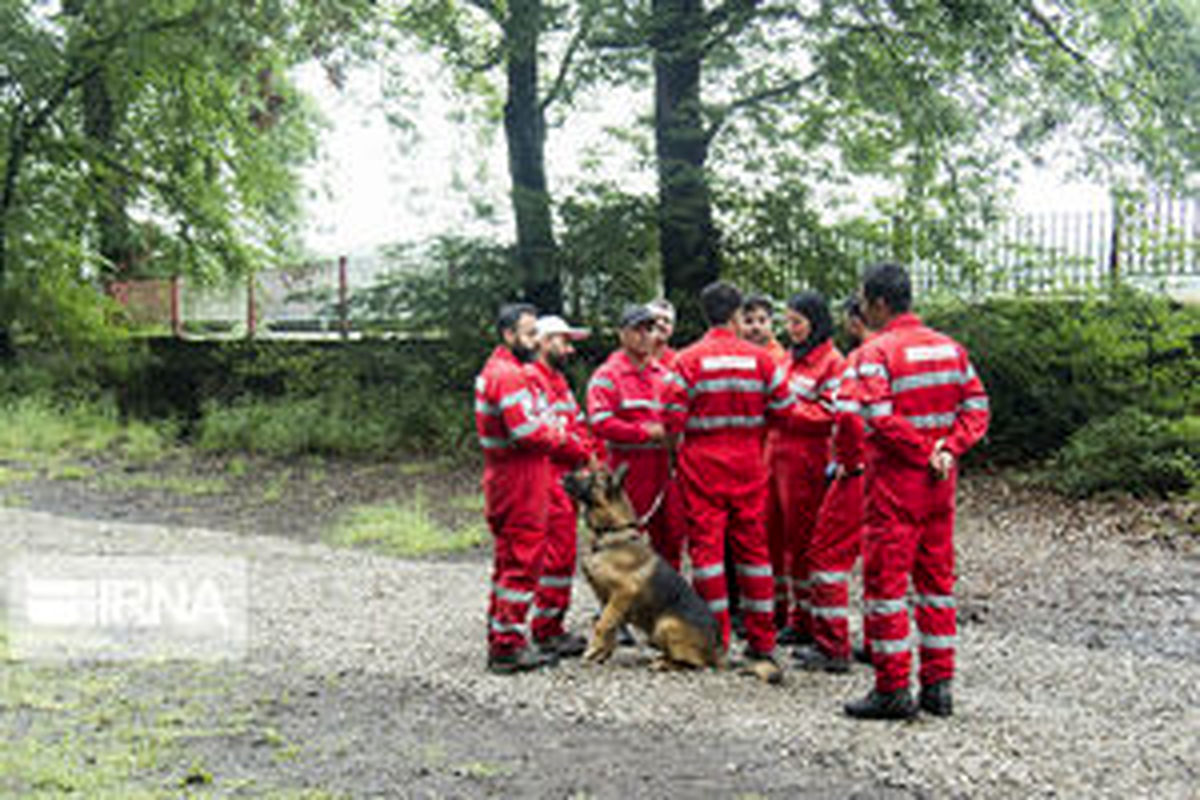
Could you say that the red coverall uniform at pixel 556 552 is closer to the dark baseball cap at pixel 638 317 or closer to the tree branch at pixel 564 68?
the dark baseball cap at pixel 638 317

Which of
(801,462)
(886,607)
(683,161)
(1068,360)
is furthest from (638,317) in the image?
(683,161)

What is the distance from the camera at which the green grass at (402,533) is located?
40.4 ft

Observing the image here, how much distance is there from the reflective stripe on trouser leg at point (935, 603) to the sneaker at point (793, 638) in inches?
66.5

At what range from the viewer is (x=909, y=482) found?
242 inches

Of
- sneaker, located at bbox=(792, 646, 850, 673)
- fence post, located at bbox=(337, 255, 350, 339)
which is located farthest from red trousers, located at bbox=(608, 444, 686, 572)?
fence post, located at bbox=(337, 255, 350, 339)

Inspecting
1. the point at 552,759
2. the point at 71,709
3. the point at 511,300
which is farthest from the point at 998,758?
the point at 511,300

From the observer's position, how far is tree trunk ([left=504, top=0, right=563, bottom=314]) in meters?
16.5

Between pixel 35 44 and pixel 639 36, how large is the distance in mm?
9966

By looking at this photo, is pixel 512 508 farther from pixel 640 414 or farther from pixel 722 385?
pixel 722 385

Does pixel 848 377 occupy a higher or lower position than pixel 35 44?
lower

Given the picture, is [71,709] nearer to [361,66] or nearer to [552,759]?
[552,759]

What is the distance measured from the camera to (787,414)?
24.0ft

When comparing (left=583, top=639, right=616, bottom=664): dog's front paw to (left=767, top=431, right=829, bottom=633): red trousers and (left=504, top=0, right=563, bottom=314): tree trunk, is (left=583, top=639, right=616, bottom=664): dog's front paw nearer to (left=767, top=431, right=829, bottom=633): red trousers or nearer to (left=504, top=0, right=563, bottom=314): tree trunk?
(left=767, top=431, right=829, bottom=633): red trousers

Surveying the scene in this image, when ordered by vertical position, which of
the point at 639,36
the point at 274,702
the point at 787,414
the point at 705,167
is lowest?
the point at 274,702
